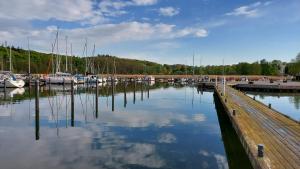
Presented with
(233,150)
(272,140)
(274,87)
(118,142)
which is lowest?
A: (233,150)

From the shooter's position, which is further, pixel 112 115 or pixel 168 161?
pixel 112 115

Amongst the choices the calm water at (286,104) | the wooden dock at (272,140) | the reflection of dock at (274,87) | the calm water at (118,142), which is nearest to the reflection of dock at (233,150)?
the calm water at (118,142)

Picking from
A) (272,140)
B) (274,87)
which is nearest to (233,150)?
(272,140)

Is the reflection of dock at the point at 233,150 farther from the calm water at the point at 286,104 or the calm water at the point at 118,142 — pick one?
the calm water at the point at 286,104

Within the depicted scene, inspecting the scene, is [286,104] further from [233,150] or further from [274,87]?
[233,150]

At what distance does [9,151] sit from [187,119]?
1684 centimetres

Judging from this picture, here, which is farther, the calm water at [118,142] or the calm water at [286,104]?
the calm water at [286,104]

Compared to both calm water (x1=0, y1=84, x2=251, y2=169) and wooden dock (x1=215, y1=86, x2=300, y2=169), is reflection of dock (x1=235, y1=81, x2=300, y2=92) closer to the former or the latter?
calm water (x1=0, y1=84, x2=251, y2=169)

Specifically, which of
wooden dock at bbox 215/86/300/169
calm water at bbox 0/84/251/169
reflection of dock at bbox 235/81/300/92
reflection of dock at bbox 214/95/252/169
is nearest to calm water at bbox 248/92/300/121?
calm water at bbox 0/84/251/169

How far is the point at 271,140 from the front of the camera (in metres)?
15.2

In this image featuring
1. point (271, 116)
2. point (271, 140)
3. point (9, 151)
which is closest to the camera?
point (271, 140)

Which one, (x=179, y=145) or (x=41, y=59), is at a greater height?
(x=41, y=59)

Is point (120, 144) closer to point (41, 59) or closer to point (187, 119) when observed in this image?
point (187, 119)

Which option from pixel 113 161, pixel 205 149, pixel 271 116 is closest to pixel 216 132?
pixel 271 116
